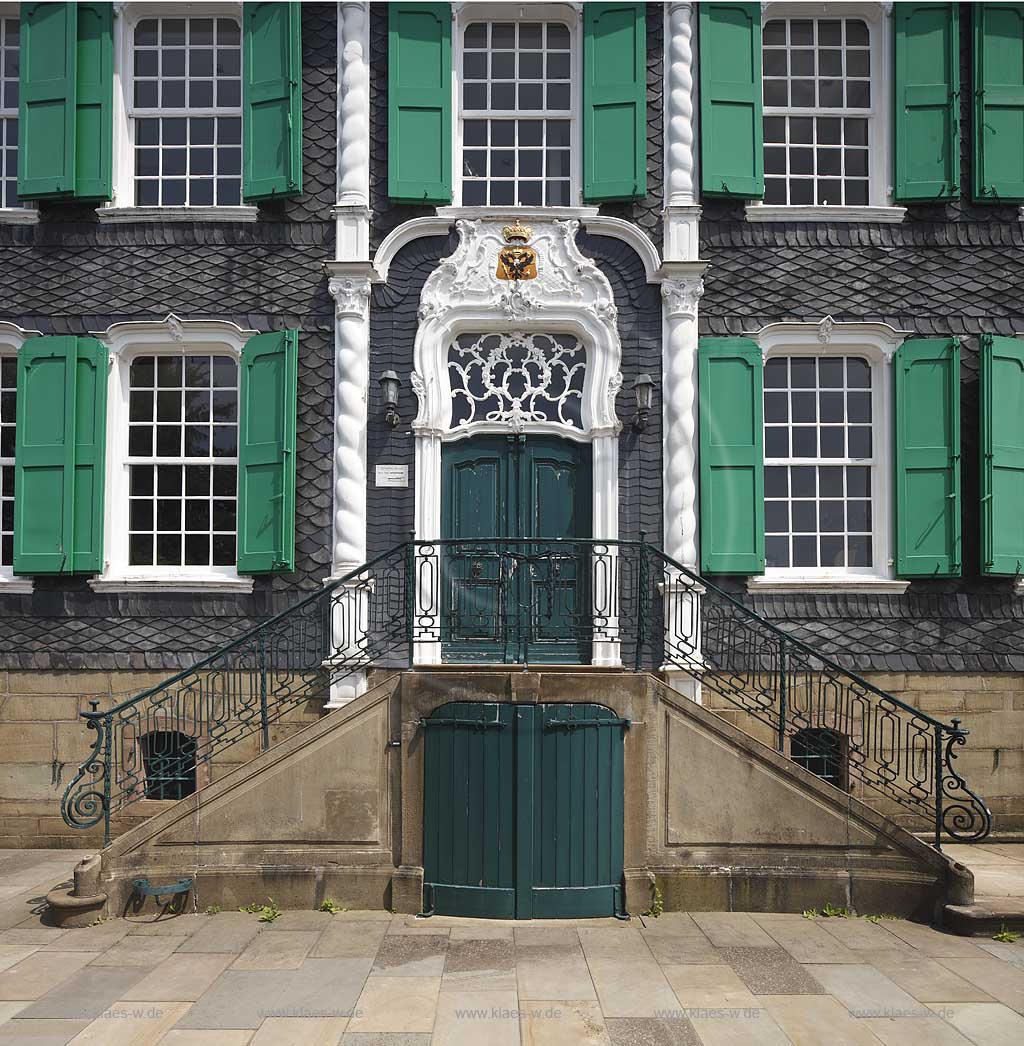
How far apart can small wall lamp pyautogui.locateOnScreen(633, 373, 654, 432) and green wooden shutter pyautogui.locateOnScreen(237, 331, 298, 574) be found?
3.39m

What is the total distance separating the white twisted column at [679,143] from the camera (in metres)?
10.4

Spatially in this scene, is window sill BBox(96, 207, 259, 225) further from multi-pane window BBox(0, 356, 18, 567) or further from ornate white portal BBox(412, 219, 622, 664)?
ornate white portal BBox(412, 219, 622, 664)

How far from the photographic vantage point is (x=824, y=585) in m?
10.3

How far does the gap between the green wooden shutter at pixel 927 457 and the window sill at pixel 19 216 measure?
895cm

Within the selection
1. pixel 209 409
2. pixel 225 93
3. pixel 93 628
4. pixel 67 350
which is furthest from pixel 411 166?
pixel 93 628

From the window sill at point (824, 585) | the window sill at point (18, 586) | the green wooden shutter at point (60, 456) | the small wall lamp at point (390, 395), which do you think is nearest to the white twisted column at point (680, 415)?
the window sill at point (824, 585)

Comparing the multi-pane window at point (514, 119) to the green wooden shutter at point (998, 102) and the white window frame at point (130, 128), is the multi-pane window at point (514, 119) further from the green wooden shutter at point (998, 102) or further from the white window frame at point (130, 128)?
the green wooden shutter at point (998, 102)

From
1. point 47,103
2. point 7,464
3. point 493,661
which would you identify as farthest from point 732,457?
point 47,103

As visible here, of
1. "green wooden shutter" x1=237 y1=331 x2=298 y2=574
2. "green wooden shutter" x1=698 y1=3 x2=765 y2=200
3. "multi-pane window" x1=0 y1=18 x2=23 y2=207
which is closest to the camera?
"green wooden shutter" x1=237 y1=331 x2=298 y2=574

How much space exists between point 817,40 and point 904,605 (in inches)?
236

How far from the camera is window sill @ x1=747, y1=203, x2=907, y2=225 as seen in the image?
10.5m

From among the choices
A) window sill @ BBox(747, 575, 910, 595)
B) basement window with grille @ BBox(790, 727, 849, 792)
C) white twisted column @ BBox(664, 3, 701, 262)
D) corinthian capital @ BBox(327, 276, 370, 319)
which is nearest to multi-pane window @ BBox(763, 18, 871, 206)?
white twisted column @ BBox(664, 3, 701, 262)

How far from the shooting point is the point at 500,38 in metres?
10.9

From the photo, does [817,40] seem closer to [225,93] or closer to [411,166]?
[411,166]
